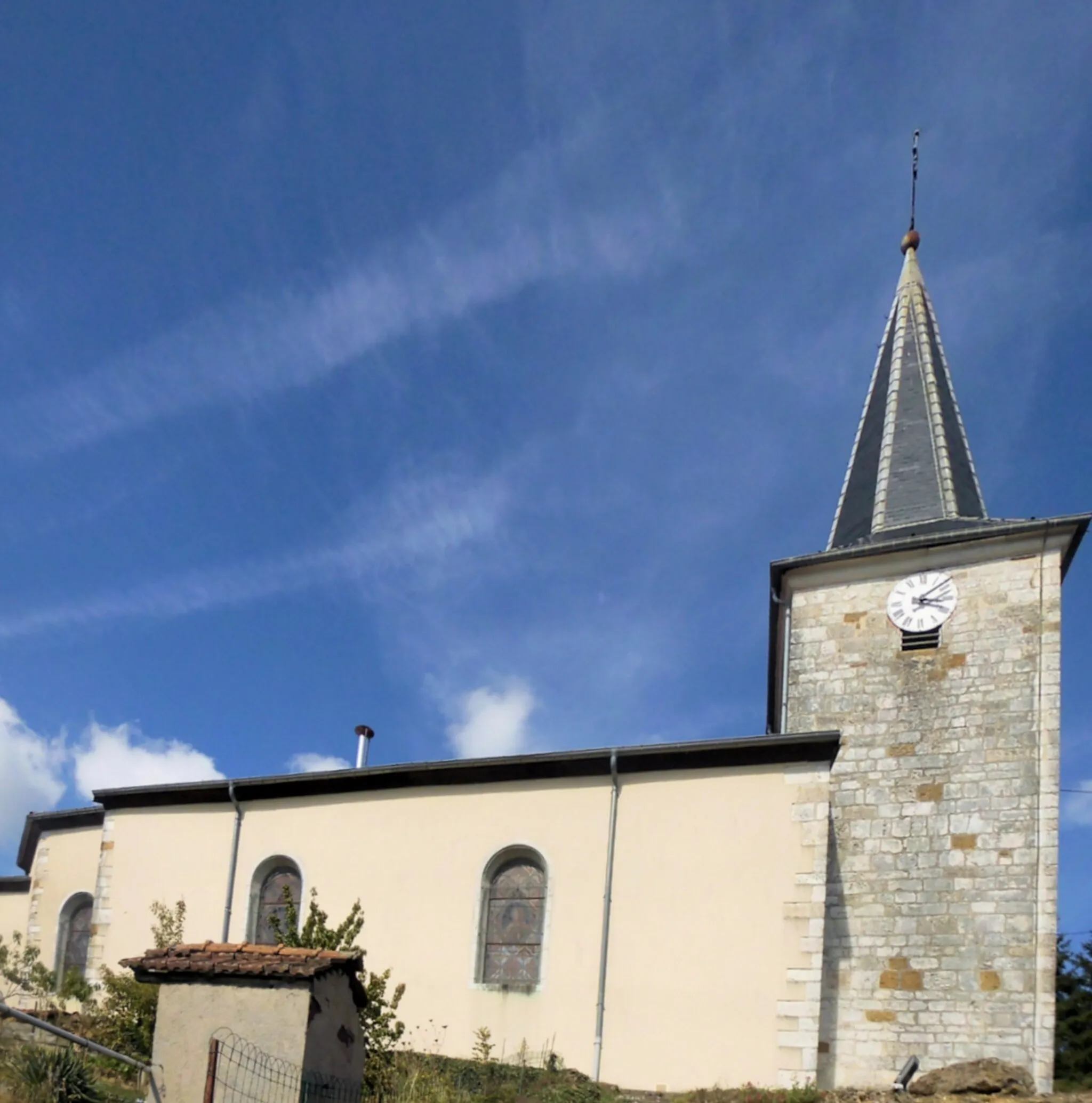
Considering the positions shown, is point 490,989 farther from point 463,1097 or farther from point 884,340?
point 884,340

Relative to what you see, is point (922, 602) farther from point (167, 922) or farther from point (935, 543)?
point (167, 922)

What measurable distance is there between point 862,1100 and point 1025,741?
16.7 ft

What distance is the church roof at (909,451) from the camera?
16.4 metres

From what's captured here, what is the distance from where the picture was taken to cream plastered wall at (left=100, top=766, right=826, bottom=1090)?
1144 centimetres

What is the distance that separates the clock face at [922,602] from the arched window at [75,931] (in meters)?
13.0

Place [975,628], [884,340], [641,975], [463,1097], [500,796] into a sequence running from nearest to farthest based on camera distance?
[463,1097], [641,975], [500,796], [975,628], [884,340]

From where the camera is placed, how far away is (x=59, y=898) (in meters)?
17.9

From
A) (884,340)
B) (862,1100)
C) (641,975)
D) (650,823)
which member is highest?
(884,340)

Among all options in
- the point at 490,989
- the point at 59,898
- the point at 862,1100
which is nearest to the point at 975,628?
the point at 862,1100

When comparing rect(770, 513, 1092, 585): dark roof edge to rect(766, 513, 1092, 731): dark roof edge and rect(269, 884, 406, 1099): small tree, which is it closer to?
rect(766, 513, 1092, 731): dark roof edge

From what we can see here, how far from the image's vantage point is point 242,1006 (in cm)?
557

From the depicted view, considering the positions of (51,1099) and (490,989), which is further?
(490,989)

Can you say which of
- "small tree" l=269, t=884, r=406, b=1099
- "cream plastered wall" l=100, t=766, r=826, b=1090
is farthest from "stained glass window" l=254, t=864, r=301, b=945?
"small tree" l=269, t=884, r=406, b=1099

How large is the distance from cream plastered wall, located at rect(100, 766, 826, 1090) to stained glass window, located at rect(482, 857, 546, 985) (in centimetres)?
16
